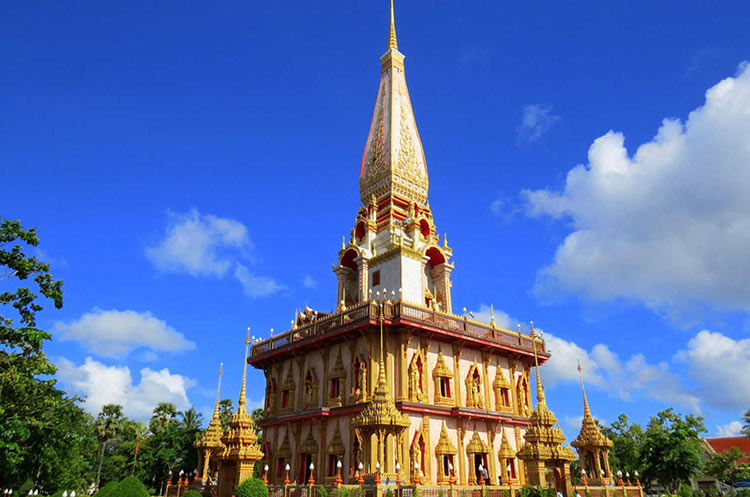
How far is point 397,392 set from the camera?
84.3ft

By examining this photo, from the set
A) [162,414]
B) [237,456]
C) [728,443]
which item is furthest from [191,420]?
[728,443]

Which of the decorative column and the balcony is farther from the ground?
the decorative column

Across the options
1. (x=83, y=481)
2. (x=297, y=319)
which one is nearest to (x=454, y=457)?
(x=297, y=319)

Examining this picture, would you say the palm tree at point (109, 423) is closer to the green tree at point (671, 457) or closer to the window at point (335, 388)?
the window at point (335, 388)

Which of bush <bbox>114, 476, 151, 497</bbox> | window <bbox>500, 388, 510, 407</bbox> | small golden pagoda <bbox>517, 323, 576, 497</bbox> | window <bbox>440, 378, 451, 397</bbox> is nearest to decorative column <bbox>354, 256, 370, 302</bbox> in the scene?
window <bbox>440, 378, 451, 397</bbox>

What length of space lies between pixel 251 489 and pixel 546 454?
1144cm

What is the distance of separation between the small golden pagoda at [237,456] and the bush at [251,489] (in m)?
1.65

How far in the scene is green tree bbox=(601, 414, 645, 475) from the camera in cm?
4178

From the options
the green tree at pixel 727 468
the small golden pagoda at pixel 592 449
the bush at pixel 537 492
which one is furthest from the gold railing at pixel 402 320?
the green tree at pixel 727 468

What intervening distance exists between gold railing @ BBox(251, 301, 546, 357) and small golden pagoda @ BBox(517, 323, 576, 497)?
8.28 meters

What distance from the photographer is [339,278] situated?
36.8 m

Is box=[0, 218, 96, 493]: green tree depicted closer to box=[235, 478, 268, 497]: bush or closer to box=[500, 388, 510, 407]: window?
box=[235, 478, 268, 497]: bush

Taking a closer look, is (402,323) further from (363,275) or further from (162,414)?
(162,414)

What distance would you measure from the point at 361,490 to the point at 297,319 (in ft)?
61.0
